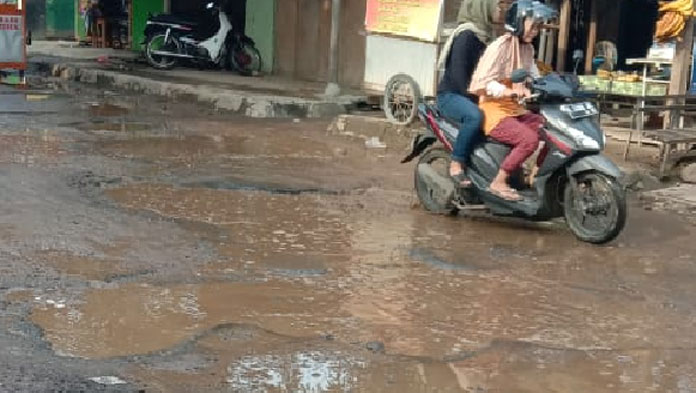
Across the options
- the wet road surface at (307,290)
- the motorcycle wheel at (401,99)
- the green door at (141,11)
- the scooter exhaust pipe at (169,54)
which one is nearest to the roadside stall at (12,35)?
the scooter exhaust pipe at (169,54)

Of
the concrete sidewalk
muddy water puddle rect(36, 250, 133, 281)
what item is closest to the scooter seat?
the concrete sidewalk

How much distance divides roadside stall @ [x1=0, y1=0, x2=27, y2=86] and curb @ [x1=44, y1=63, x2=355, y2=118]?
1578mm

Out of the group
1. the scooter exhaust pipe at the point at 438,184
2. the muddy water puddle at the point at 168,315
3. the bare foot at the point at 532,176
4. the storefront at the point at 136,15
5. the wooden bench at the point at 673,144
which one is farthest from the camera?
the storefront at the point at 136,15

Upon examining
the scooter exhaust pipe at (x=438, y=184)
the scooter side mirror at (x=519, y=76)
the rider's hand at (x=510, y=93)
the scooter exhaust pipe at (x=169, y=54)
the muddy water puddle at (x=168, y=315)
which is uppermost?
the scooter side mirror at (x=519, y=76)

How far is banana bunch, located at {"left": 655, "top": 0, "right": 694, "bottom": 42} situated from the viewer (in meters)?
10.2

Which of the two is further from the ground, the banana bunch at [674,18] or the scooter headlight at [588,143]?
the banana bunch at [674,18]

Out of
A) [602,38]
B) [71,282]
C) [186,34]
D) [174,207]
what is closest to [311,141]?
[174,207]

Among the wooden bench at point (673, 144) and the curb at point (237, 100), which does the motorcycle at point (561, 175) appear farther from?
the curb at point (237, 100)

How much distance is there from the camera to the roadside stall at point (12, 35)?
651 inches

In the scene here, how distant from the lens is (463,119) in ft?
24.0

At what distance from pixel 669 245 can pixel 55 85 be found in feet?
43.0

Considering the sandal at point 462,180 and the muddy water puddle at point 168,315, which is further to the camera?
the sandal at point 462,180

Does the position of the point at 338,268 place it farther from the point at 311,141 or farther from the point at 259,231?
the point at 311,141

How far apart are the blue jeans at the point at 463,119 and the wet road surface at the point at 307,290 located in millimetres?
582
